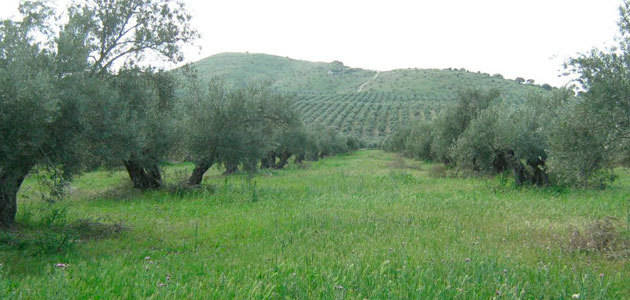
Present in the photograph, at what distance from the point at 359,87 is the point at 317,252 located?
129m

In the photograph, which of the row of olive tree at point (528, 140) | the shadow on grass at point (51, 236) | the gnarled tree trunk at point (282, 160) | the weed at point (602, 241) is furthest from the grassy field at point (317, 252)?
the gnarled tree trunk at point (282, 160)

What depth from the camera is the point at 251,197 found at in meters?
14.4

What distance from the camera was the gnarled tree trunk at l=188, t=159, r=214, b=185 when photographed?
16891 mm

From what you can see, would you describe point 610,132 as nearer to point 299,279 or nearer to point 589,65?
point 589,65

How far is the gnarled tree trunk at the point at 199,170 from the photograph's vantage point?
16891 millimetres

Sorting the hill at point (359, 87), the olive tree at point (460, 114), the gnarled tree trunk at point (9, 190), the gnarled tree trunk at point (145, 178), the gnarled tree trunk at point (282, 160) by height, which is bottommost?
the gnarled tree trunk at point (282, 160)

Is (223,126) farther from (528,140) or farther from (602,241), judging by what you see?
(528,140)

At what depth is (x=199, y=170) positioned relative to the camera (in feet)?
57.0

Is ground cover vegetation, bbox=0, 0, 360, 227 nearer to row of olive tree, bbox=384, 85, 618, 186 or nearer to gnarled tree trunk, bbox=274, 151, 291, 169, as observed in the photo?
row of olive tree, bbox=384, 85, 618, 186

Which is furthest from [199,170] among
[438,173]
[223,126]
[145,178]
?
[438,173]

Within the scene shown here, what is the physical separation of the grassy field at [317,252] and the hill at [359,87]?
67.2 m

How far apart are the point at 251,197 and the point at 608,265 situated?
11144 millimetres

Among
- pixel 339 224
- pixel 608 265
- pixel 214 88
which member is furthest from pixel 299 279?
pixel 214 88

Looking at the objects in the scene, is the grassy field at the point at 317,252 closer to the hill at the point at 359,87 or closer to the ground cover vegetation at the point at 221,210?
the ground cover vegetation at the point at 221,210
